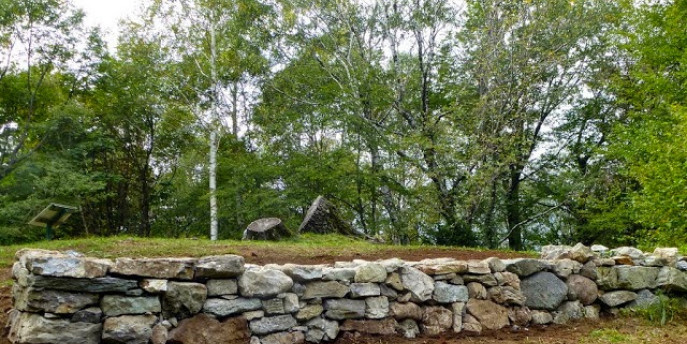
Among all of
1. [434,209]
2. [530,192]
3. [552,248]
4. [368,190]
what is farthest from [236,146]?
[552,248]

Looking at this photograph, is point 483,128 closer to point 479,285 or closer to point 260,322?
point 479,285

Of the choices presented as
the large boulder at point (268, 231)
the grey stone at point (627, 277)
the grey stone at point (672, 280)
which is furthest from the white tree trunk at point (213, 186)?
the grey stone at point (672, 280)

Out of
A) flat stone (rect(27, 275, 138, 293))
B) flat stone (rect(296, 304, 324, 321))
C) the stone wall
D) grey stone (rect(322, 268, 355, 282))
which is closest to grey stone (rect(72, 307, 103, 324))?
the stone wall

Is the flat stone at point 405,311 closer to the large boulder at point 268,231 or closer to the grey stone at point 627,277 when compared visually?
the grey stone at point 627,277

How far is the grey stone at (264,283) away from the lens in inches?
168

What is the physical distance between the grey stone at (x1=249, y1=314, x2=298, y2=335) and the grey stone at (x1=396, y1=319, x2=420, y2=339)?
106 cm

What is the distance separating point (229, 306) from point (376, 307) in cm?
138

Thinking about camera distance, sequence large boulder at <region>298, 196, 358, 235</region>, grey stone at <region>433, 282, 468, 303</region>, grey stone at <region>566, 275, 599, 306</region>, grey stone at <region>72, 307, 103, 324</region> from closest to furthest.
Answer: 1. grey stone at <region>72, 307, 103, 324</region>
2. grey stone at <region>433, 282, 468, 303</region>
3. grey stone at <region>566, 275, 599, 306</region>
4. large boulder at <region>298, 196, 358, 235</region>

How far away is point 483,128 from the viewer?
13078mm

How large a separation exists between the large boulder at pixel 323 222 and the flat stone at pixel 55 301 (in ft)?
28.0

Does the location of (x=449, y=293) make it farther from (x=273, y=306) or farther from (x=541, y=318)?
(x=273, y=306)

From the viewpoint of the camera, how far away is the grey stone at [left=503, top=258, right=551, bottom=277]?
18.2ft

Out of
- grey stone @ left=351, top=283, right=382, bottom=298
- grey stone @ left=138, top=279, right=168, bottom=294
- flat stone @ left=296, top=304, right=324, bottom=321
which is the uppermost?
grey stone @ left=138, top=279, right=168, bottom=294

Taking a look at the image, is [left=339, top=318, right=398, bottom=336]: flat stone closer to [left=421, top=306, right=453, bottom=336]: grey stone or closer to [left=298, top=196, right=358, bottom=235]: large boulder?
[left=421, top=306, right=453, bottom=336]: grey stone
